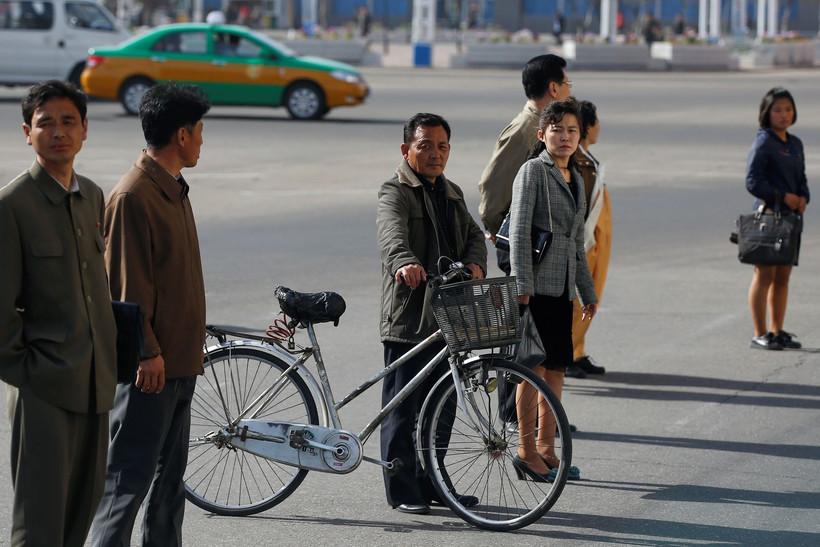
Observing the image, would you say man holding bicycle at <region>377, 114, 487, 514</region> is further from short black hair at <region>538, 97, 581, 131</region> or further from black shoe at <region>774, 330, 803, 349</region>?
black shoe at <region>774, 330, 803, 349</region>

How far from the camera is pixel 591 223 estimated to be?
7.09 meters

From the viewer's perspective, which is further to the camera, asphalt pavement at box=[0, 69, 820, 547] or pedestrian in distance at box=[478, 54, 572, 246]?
pedestrian in distance at box=[478, 54, 572, 246]

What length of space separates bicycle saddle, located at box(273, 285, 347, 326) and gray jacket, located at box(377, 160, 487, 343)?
32 centimetres

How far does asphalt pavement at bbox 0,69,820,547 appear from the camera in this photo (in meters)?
5.47

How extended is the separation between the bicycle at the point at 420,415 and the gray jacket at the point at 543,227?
0.46 m

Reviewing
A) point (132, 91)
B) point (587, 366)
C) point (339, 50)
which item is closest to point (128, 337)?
point (587, 366)

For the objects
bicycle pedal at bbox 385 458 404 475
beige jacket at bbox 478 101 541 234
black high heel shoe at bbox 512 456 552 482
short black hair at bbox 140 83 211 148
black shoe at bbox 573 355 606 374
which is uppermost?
short black hair at bbox 140 83 211 148

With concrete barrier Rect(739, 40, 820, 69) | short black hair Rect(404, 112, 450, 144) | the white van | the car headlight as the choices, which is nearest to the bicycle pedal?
short black hair Rect(404, 112, 450, 144)

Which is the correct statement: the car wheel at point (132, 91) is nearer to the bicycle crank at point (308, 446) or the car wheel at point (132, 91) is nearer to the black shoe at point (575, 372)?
the black shoe at point (575, 372)

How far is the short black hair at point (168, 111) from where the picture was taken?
4398 mm

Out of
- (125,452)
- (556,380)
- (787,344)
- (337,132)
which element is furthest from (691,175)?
(125,452)

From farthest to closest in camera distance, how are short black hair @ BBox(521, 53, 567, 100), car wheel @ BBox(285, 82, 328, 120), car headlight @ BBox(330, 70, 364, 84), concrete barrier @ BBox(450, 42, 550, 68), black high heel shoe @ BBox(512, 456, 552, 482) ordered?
concrete barrier @ BBox(450, 42, 550, 68) < car wheel @ BBox(285, 82, 328, 120) < car headlight @ BBox(330, 70, 364, 84) < short black hair @ BBox(521, 53, 567, 100) < black high heel shoe @ BBox(512, 456, 552, 482)

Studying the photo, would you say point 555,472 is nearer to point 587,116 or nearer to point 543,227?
point 543,227

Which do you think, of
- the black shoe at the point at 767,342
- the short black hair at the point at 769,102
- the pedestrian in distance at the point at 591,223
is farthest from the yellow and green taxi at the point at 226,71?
the pedestrian in distance at the point at 591,223
